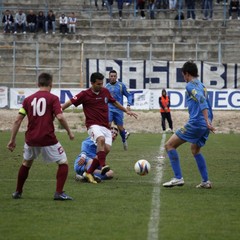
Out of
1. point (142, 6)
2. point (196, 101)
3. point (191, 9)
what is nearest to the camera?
point (196, 101)

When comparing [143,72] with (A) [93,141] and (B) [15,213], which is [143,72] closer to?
(A) [93,141]

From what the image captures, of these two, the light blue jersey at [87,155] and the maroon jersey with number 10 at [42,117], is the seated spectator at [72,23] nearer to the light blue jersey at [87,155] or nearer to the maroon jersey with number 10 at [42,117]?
the light blue jersey at [87,155]

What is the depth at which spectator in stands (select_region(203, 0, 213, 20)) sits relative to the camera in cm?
4562

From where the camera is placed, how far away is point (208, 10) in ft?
150

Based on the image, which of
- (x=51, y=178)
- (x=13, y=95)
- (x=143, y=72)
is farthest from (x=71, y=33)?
(x=51, y=178)

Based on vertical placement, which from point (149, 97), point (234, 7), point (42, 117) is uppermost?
point (234, 7)

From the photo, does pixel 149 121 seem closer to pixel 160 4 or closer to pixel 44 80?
pixel 160 4

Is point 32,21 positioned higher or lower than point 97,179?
higher

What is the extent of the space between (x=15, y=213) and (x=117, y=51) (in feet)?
106

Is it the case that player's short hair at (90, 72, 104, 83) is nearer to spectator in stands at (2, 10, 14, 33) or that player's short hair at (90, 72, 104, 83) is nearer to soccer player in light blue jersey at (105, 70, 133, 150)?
soccer player in light blue jersey at (105, 70, 133, 150)

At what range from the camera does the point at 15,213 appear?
34.7 ft

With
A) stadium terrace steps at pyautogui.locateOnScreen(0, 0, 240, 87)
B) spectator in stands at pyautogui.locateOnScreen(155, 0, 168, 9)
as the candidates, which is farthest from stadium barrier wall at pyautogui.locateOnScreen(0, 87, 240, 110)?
spectator in stands at pyautogui.locateOnScreen(155, 0, 168, 9)

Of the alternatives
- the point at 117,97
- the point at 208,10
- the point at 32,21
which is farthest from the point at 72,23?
the point at 117,97

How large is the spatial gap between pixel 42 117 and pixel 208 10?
116 feet
